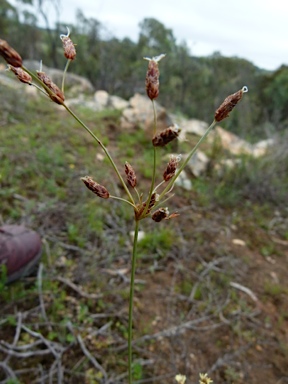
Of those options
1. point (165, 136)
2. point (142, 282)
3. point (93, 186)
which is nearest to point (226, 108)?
point (165, 136)

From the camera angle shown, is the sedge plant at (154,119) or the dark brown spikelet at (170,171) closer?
the sedge plant at (154,119)

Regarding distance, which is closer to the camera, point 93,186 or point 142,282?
point 93,186

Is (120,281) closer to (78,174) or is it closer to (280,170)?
(78,174)

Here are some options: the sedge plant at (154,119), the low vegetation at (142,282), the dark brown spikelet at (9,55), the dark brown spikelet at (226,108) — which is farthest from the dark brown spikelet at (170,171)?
the low vegetation at (142,282)

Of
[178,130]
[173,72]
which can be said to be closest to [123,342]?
[178,130]

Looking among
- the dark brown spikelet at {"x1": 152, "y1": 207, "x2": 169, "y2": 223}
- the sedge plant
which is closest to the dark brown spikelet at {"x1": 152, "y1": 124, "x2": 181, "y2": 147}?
the sedge plant

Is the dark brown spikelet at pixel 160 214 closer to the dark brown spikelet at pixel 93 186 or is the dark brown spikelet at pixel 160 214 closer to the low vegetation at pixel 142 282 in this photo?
the dark brown spikelet at pixel 93 186

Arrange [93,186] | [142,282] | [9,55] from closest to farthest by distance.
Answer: [9,55], [93,186], [142,282]

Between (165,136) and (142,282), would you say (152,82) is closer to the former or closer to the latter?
(165,136)
